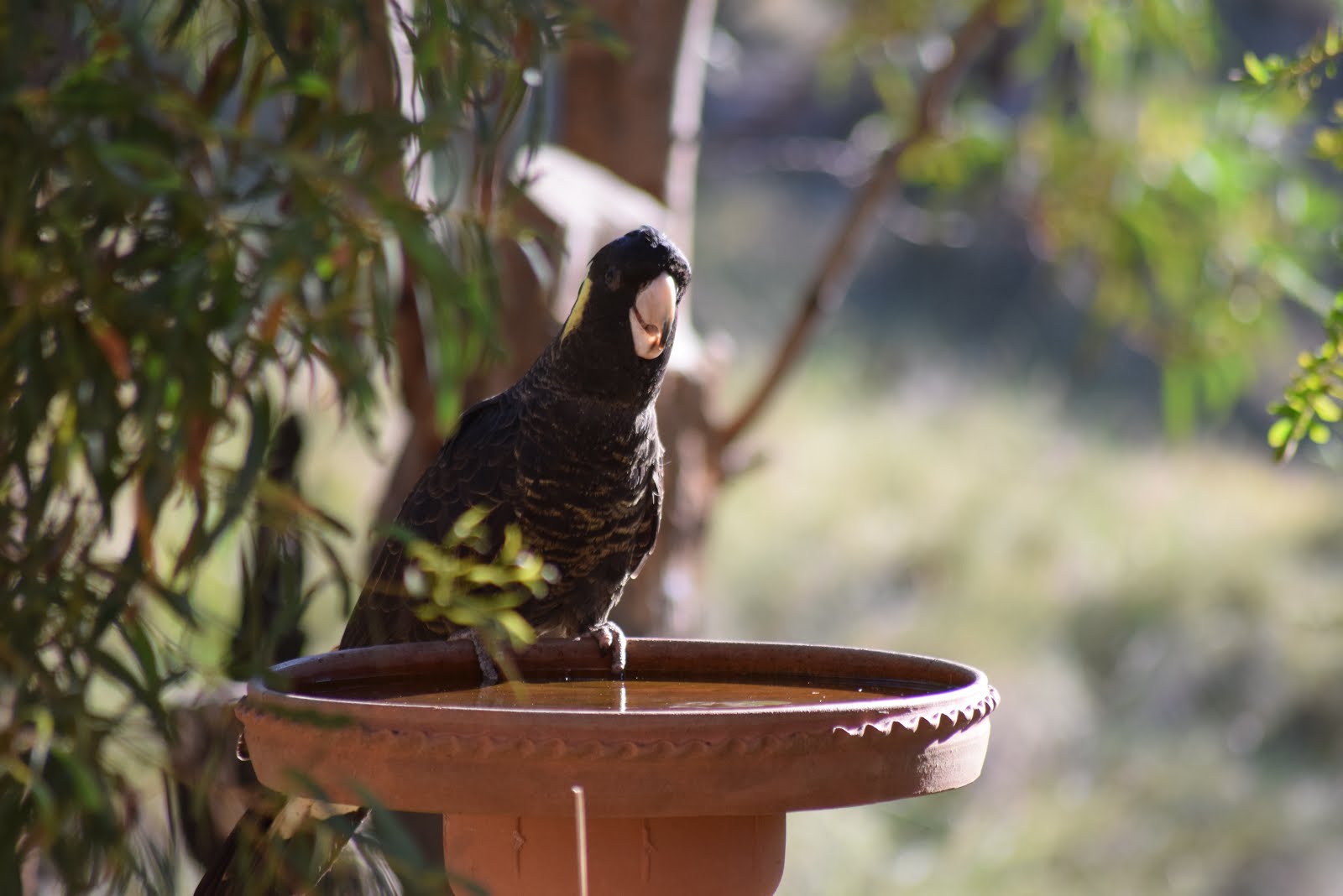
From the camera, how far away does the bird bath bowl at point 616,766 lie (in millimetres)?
999

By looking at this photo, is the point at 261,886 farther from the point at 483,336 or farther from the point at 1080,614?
the point at 1080,614

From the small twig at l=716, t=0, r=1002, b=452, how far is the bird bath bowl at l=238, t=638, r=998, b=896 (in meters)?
1.94

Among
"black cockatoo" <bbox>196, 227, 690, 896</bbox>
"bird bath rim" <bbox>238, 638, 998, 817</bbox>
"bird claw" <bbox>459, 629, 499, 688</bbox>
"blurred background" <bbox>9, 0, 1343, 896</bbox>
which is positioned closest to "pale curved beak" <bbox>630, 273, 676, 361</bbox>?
"black cockatoo" <bbox>196, 227, 690, 896</bbox>

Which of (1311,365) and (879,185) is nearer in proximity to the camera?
(1311,365)

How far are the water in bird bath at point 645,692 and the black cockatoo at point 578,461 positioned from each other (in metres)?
Result: 0.12

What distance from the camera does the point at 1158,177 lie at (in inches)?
134

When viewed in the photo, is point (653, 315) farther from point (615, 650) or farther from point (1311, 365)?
point (1311, 365)

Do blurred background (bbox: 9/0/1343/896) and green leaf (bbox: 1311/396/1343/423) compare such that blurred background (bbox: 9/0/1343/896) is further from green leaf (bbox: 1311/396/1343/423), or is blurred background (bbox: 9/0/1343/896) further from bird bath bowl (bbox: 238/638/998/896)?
bird bath bowl (bbox: 238/638/998/896)

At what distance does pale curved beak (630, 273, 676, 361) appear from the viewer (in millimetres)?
1535

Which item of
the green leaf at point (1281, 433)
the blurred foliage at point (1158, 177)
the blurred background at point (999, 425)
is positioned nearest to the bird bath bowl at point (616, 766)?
the blurred background at point (999, 425)

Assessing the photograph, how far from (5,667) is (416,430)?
187cm

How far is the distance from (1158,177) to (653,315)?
232 centimetres

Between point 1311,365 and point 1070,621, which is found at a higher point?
point 1311,365

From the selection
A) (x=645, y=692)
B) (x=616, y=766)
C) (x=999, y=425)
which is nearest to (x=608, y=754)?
(x=616, y=766)
